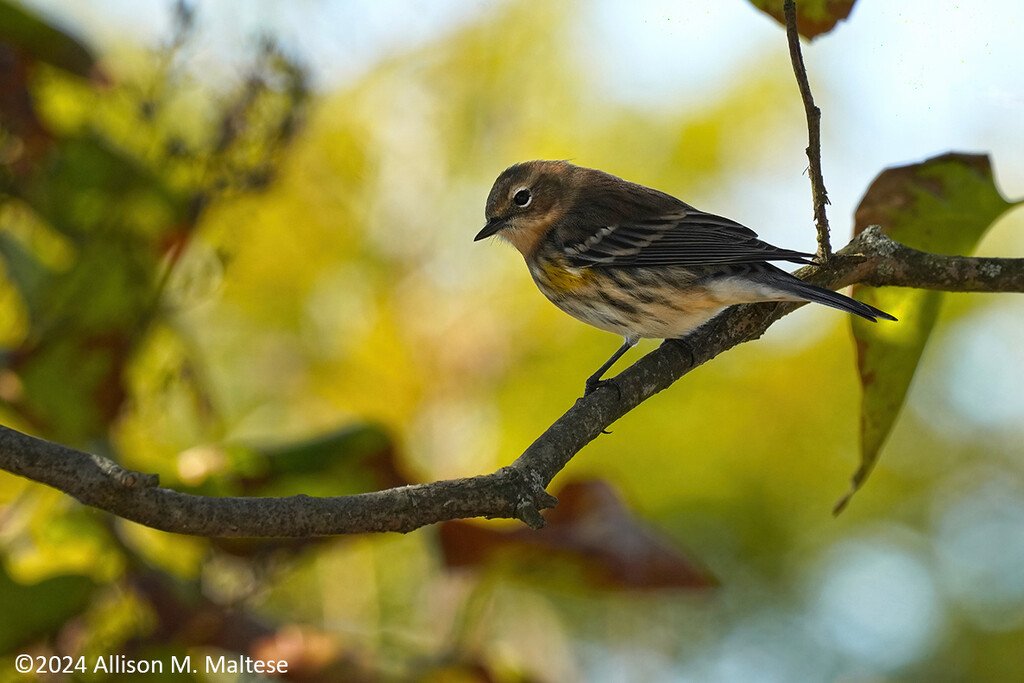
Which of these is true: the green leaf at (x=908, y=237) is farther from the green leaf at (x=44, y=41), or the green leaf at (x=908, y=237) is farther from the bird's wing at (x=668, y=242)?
the green leaf at (x=44, y=41)

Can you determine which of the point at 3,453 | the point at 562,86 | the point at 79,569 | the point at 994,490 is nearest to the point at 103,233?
the point at 79,569

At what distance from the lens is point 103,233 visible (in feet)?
7.82

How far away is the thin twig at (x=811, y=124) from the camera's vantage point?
5.18 feet

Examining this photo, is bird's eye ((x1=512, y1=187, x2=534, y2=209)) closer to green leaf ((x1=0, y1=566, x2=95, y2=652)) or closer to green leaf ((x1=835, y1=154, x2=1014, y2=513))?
green leaf ((x1=835, y1=154, x2=1014, y2=513))

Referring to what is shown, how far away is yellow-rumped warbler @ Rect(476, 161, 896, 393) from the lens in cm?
258

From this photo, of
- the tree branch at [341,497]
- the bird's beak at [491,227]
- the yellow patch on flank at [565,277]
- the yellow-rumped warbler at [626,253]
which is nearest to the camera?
the tree branch at [341,497]

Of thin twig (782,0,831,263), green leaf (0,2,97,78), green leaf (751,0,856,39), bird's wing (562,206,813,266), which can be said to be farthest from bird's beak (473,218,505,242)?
green leaf (751,0,856,39)

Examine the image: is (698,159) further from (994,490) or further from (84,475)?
(84,475)

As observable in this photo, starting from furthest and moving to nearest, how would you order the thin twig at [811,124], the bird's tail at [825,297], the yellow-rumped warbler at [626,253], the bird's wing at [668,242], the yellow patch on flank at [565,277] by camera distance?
1. the yellow patch on flank at [565,277]
2. the bird's wing at [668,242]
3. the yellow-rumped warbler at [626,253]
4. the bird's tail at [825,297]
5. the thin twig at [811,124]

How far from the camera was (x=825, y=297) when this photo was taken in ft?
6.79

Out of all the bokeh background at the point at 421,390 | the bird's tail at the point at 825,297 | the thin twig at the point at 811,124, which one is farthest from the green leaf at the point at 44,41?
the bird's tail at the point at 825,297

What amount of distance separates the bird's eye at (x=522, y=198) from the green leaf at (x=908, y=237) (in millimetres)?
1436

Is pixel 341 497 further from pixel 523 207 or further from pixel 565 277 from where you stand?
pixel 523 207

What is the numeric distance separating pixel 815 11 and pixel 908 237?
607 mm
